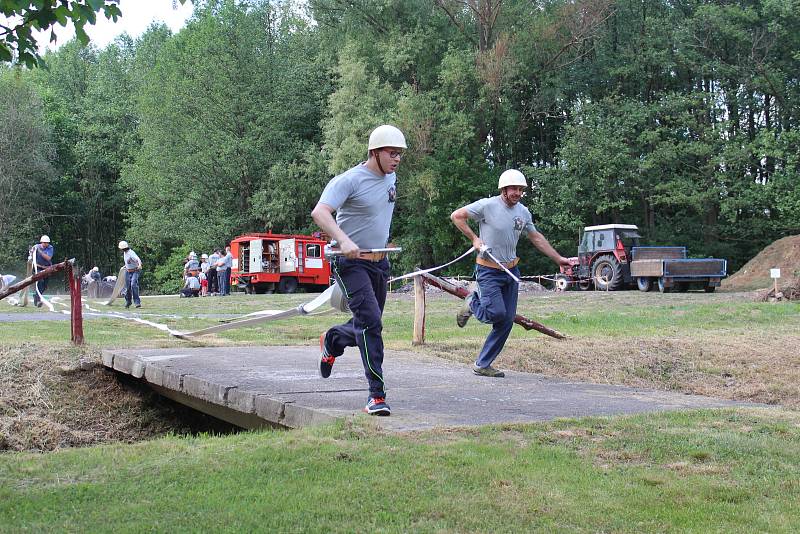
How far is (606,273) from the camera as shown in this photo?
108ft

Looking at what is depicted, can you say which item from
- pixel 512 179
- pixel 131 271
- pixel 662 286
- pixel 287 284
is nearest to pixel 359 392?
pixel 512 179

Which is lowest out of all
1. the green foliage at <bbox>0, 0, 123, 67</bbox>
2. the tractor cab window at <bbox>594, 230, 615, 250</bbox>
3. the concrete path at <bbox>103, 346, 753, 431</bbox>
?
the concrete path at <bbox>103, 346, 753, 431</bbox>

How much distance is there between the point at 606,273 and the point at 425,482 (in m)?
29.5

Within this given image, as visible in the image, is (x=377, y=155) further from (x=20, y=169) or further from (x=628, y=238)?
(x=20, y=169)

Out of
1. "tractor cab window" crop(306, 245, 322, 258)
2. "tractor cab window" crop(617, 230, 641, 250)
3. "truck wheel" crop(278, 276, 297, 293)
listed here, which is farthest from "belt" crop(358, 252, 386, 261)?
"tractor cab window" crop(306, 245, 322, 258)

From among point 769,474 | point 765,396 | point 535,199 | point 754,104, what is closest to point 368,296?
point 769,474

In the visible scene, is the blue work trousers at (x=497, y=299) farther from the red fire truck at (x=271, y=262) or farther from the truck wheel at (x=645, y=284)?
the red fire truck at (x=271, y=262)

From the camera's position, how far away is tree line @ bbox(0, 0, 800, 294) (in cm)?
3928

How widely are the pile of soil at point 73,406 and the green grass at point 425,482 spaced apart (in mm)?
2553

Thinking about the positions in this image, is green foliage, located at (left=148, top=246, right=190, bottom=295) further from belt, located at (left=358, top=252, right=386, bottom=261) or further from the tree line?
belt, located at (left=358, top=252, right=386, bottom=261)

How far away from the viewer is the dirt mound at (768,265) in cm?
3262

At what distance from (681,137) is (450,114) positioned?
10994 millimetres

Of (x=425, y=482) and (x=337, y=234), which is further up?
(x=337, y=234)

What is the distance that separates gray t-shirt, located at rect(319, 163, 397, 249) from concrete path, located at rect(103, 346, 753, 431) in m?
1.28
